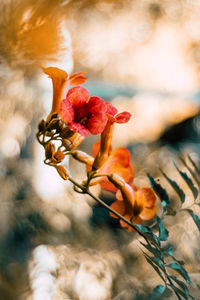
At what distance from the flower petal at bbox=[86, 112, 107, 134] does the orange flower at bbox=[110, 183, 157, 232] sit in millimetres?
86

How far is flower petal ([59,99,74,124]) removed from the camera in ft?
0.78

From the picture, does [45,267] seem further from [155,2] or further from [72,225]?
[155,2]

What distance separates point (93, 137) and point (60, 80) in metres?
0.22

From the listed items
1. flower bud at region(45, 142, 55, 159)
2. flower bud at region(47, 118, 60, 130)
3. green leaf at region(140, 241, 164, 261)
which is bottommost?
green leaf at region(140, 241, 164, 261)

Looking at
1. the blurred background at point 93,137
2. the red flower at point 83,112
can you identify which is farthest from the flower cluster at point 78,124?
the blurred background at point 93,137

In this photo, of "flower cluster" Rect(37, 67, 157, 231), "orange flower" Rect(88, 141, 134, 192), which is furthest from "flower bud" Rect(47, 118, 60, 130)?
"orange flower" Rect(88, 141, 134, 192)

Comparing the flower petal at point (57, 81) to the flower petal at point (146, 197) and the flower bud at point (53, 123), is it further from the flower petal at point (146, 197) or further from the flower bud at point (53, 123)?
the flower petal at point (146, 197)

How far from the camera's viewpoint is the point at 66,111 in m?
0.24

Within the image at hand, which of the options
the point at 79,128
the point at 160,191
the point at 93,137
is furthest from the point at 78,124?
the point at 93,137

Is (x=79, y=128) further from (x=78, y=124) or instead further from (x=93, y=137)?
(x=93, y=137)

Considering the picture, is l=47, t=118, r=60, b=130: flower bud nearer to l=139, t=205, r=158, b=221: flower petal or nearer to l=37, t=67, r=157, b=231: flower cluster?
l=37, t=67, r=157, b=231: flower cluster

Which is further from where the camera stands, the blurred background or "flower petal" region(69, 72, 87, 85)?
the blurred background

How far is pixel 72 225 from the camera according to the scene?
0.43m

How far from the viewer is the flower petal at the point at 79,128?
24cm
